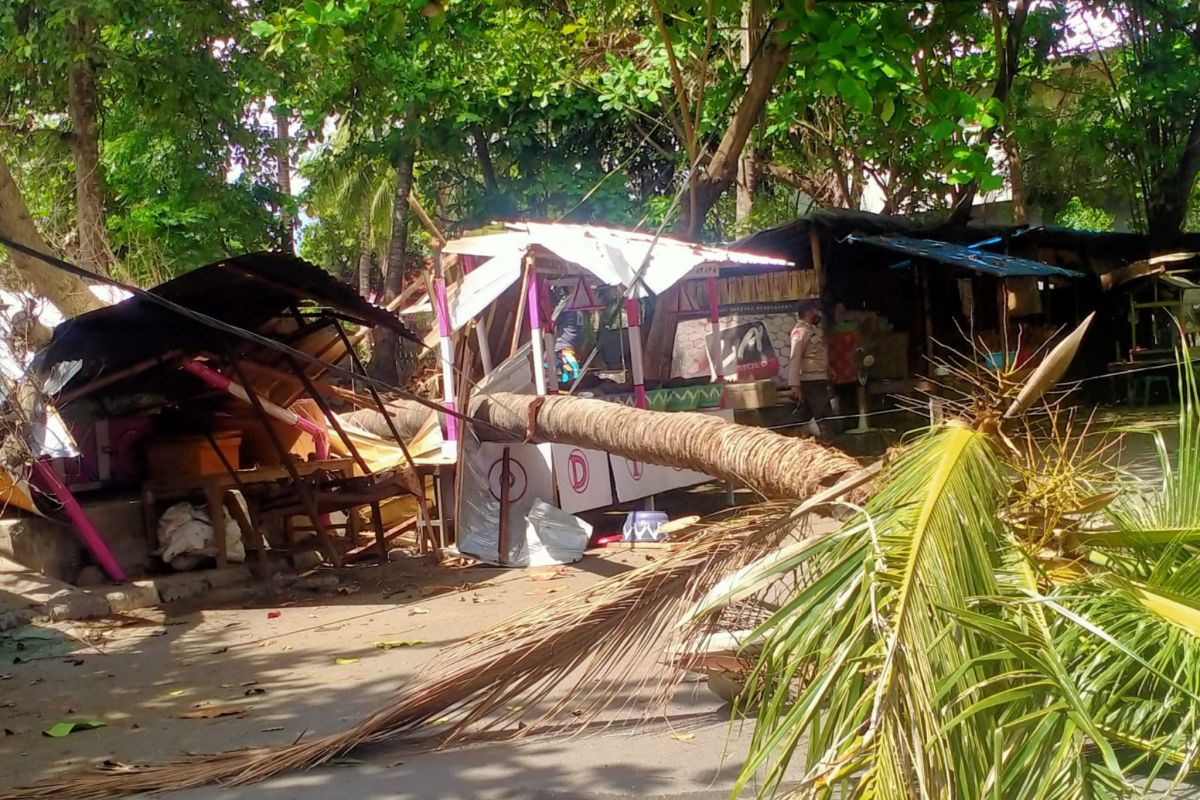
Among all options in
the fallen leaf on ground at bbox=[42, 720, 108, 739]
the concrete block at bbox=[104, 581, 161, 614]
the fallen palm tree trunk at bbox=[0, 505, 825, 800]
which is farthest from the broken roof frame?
the fallen palm tree trunk at bbox=[0, 505, 825, 800]

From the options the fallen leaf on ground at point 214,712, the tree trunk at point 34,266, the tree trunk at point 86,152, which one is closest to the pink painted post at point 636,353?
the tree trunk at point 34,266

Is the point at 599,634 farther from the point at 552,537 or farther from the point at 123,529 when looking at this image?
the point at 123,529

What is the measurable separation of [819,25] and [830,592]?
6.56 meters

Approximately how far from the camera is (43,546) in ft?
26.6

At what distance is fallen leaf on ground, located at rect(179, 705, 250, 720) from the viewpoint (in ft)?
17.9

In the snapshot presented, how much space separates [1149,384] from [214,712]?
14781 mm

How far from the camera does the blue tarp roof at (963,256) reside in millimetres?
14375

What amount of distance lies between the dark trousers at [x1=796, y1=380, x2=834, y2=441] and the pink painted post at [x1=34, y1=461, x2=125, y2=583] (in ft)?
27.5

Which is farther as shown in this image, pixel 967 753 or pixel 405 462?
pixel 405 462

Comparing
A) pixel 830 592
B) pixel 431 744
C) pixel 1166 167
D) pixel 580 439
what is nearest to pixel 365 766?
pixel 431 744

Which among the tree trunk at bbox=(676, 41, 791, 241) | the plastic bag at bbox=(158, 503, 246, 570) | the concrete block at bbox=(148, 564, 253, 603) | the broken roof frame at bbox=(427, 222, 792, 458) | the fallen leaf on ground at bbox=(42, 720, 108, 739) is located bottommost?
the fallen leaf on ground at bbox=(42, 720, 108, 739)

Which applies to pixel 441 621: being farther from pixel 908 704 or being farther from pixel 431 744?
pixel 908 704

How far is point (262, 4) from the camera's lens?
39.8ft

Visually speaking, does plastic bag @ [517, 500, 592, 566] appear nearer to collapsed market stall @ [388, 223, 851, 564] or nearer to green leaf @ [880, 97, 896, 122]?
collapsed market stall @ [388, 223, 851, 564]
